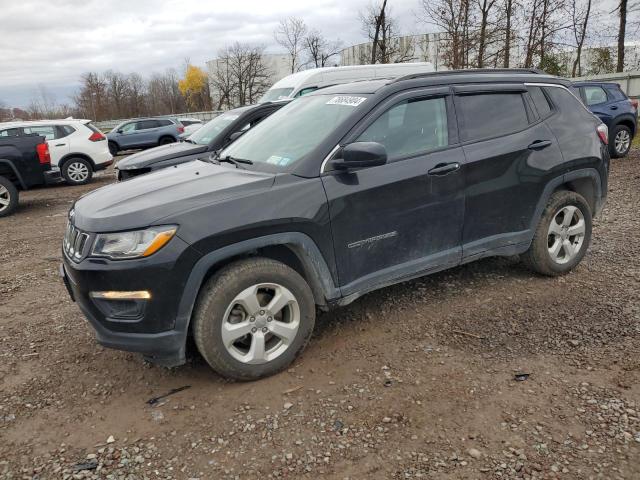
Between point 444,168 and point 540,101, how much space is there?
1.34m

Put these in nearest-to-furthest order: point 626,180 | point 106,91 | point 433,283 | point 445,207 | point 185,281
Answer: point 185,281 < point 445,207 < point 433,283 < point 626,180 < point 106,91

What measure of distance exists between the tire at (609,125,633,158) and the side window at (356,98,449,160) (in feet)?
31.5

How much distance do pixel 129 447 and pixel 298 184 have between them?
1771 mm

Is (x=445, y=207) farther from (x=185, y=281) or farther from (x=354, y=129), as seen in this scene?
(x=185, y=281)

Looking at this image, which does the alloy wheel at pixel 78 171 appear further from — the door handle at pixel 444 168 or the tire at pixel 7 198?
the door handle at pixel 444 168

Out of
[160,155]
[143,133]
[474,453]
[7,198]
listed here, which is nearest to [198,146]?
[160,155]

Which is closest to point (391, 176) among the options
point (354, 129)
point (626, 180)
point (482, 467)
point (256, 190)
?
point (354, 129)

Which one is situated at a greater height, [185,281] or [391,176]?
[391,176]

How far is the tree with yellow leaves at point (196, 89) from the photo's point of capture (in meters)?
73.8

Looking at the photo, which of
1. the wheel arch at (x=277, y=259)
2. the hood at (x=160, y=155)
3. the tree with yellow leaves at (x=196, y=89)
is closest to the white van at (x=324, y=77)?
the hood at (x=160, y=155)

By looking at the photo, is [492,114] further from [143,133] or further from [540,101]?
[143,133]

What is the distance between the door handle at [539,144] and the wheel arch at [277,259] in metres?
2.07

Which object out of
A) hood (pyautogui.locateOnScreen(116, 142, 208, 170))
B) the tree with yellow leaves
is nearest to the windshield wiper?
hood (pyautogui.locateOnScreen(116, 142, 208, 170))

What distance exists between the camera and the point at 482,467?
7.52 ft
